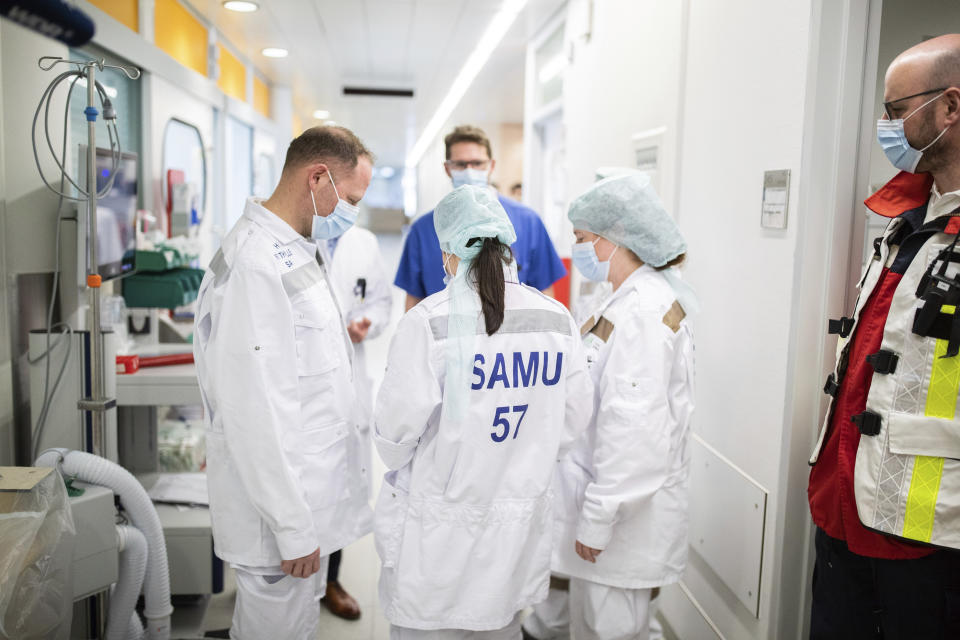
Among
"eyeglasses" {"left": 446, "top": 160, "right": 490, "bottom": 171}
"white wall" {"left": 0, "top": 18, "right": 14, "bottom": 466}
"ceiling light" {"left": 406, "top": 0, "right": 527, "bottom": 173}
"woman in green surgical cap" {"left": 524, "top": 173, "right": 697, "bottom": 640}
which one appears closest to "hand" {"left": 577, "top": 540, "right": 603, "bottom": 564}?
"woman in green surgical cap" {"left": 524, "top": 173, "right": 697, "bottom": 640}

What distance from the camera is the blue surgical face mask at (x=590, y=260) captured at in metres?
2.19

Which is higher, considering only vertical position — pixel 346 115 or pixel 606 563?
pixel 346 115

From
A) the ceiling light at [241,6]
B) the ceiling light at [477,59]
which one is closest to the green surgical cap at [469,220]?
the ceiling light at [477,59]

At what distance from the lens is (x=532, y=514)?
1766 mm

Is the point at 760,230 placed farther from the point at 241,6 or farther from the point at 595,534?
the point at 241,6

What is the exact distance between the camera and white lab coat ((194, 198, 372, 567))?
1705 millimetres

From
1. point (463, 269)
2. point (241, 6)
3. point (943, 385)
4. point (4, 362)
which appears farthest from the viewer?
point (241, 6)

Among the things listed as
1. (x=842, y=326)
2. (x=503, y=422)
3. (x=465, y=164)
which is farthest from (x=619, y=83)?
(x=503, y=422)

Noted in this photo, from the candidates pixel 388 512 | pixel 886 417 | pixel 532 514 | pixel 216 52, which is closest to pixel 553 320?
pixel 532 514

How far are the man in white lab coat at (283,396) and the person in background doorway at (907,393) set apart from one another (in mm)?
1231

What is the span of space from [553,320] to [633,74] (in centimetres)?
200

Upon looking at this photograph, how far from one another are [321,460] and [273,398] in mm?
239

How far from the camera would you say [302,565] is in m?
1.79

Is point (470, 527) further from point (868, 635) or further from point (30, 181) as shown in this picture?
point (30, 181)
